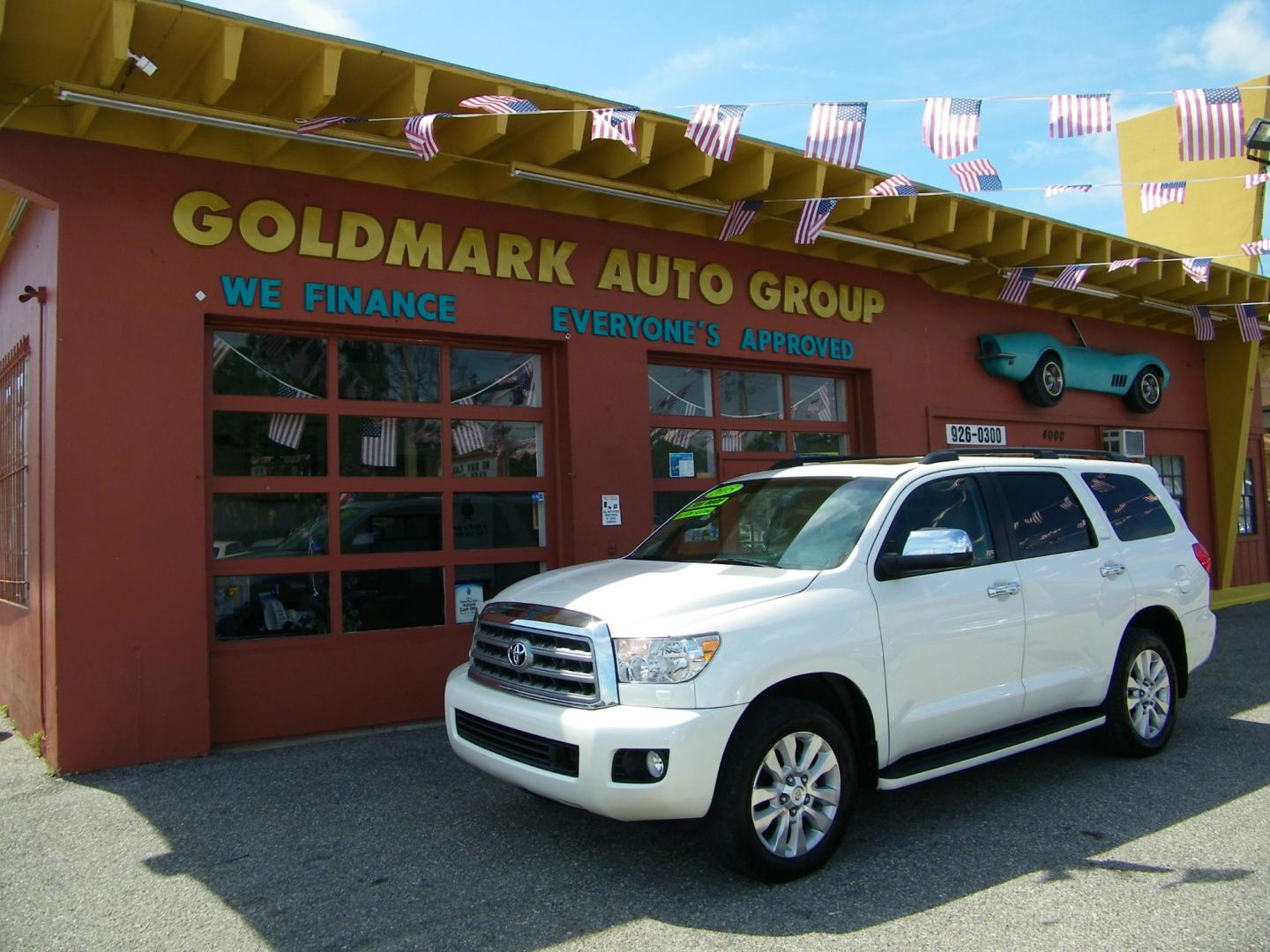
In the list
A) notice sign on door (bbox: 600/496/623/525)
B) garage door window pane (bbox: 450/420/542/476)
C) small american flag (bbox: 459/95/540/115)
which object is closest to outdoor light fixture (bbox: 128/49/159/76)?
small american flag (bbox: 459/95/540/115)

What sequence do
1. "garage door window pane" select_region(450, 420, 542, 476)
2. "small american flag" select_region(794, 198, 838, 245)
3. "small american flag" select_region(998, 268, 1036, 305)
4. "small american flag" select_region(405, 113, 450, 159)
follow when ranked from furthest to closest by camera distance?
"small american flag" select_region(998, 268, 1036, 305), "small american flag" select_region(794, 198, 838, 245), "garage door window pane" select_region(450, 420, 542, 476), "small american flag" select_region(405, 113, 450, 159)

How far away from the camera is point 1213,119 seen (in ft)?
23.5

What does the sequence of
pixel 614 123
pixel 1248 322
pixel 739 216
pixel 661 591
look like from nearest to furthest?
pixel 661 591, pixel 614 123, pixel 739 216, pixel 1248 322

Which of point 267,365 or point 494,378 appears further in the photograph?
point 494,378

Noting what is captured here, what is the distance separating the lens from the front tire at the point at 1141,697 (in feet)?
18.9

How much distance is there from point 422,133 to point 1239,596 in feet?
43.3

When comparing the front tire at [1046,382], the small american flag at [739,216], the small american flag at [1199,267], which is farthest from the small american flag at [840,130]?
the front tire at [1046,382]

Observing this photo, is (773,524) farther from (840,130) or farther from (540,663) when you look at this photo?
(840,130)

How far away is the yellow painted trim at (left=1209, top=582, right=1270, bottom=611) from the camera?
13.5m

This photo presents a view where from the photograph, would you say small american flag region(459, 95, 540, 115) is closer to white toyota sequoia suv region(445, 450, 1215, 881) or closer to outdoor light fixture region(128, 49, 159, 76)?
outdoor light fixture region(128, 49, 159, 76)

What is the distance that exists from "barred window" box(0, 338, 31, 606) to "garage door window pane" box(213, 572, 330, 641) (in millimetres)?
1577

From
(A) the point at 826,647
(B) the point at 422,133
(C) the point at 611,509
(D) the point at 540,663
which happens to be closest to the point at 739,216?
(C) the point at 611,509

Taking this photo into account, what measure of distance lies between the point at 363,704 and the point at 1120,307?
11.2m

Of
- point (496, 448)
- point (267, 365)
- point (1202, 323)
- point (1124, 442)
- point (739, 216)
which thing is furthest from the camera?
point (1124, 442)
